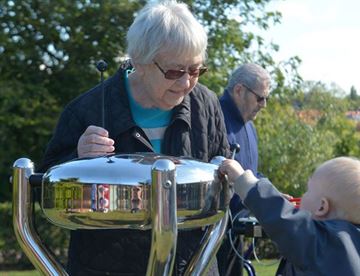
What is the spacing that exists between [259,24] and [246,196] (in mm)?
11200

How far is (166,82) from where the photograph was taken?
255 cm

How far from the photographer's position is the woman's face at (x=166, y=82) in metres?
2.51

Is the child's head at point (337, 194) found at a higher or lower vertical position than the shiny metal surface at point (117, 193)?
lower

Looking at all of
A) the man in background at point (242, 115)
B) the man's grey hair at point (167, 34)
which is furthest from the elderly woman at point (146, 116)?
the man in background at point (242, 115)

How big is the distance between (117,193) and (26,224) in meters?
0.34

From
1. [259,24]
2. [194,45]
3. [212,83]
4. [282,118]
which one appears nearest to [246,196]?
[194,45]

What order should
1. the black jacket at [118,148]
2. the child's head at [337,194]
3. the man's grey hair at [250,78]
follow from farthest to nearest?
1. the man's grey hair at [250,78]
2. the black jacket at [118,148]
3. the child's head at [337,194]

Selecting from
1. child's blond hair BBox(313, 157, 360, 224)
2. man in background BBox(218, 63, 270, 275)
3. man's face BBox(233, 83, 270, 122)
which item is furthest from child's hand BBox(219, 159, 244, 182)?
man's face BBox(233, 83, 270, 122)

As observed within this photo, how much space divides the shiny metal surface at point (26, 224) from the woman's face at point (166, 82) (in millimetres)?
595

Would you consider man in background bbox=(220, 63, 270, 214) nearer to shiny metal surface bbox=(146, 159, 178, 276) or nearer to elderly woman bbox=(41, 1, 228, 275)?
elderly woman bbox=(41, 1, 228, 275)

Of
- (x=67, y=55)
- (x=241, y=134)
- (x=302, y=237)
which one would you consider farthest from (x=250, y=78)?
(x=67, y=55)

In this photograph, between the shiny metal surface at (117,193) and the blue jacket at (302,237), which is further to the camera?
the blue jacket at (302,237)

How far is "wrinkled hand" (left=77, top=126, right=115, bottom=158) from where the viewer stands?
2.26 meters

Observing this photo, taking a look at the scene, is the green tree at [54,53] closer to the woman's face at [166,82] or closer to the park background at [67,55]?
the park background at [67,55]
